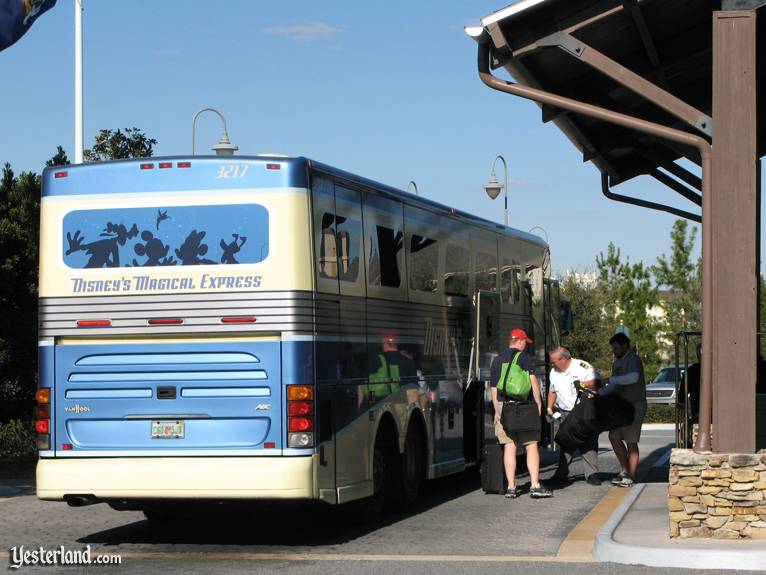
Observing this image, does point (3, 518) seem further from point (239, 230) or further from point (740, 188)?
point (740, 188)

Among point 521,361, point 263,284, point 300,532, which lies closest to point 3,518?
point 300,532

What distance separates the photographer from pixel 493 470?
15953 millimetres

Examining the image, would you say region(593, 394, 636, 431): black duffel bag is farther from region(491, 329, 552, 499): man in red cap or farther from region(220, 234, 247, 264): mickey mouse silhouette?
region(220, 234, 247, 264): mickey mouse silhouette

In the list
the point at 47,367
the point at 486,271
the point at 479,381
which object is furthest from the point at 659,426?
the point at 47,367

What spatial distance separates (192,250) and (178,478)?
1929 mm

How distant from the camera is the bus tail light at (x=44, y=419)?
1184 centimetres

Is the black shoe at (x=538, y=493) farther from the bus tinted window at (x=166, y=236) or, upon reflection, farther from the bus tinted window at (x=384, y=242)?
the bus tinted window at (x=166, y=236)

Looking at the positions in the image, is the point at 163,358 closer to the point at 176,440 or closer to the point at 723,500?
the point at 176,440

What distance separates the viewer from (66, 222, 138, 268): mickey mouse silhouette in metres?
11.8

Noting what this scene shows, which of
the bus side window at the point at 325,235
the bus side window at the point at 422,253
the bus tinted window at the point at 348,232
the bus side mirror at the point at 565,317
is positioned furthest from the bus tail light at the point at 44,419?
the bus side mirror at the point at 565,317

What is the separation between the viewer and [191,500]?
38.0ft

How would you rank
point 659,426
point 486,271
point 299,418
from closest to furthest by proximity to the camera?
1. point 299,418
2. point 486,271
3. point 659,426

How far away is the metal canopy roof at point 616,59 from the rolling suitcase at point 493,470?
12.7 ft

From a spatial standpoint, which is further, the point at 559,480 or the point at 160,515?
the point at 559,480
